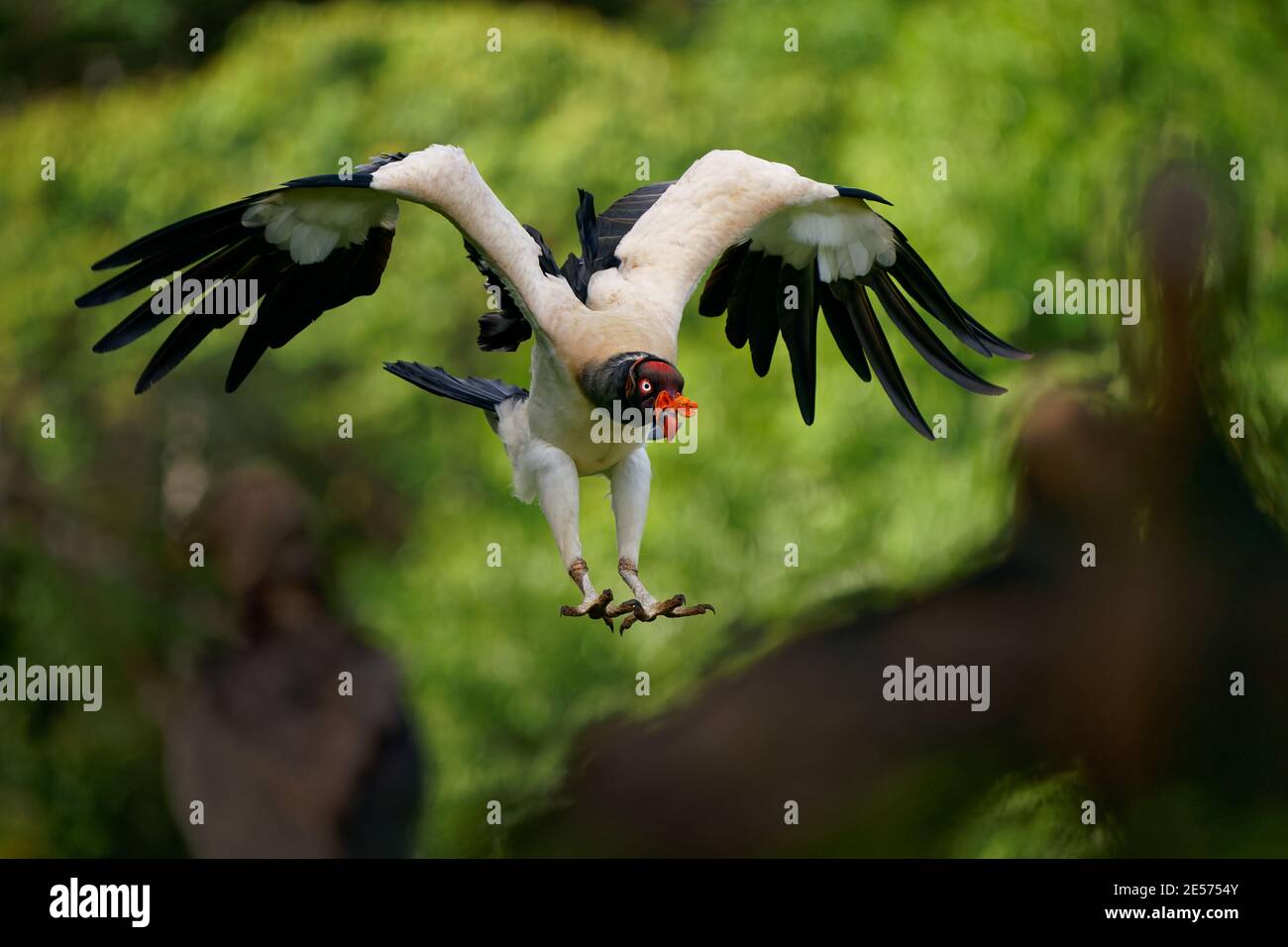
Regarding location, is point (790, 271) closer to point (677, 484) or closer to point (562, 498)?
point (562, 498)

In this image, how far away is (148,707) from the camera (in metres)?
9.87

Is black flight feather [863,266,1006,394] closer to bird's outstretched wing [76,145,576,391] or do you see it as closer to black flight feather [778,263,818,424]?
black flight feather [778,263,818,424]

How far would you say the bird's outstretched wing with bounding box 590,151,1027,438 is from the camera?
481cm

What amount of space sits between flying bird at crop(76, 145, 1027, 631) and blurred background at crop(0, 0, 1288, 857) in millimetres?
3443

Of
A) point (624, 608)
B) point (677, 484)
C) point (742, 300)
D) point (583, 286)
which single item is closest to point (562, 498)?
point (624, 608)

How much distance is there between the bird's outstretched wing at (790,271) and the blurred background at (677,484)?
3.32m

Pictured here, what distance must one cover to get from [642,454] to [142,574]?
5.72 m

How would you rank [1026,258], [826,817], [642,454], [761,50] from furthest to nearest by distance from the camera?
1. [761,50]
2. [1026,258]
3. [826,817]
4. [642,454]

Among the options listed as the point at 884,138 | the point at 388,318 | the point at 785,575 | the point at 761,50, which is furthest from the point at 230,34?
the point at 785,575

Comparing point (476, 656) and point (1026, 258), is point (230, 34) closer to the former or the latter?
point (476, 656)

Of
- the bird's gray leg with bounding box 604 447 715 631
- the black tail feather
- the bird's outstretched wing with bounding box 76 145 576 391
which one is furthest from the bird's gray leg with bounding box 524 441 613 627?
the bird's outstretched wing with bounding box 76 145 576 391

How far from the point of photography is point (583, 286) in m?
4.78

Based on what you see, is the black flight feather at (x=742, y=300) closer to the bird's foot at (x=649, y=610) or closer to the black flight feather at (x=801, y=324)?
the black flight feather at (x=801, y=324)

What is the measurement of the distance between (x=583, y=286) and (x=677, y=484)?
4316 mm
